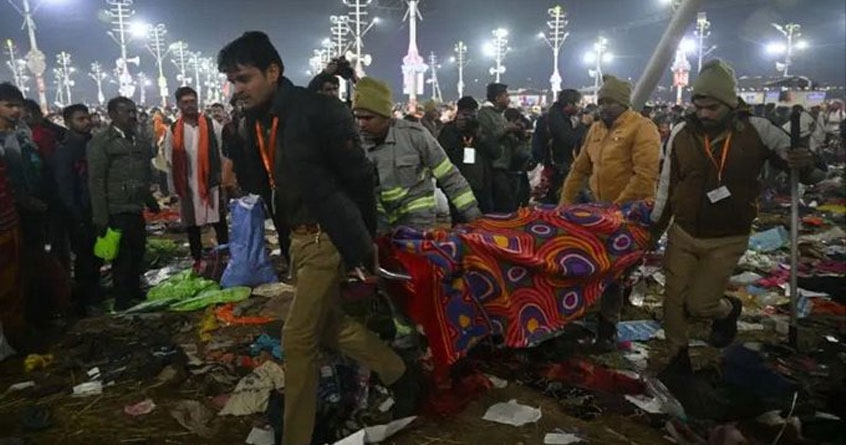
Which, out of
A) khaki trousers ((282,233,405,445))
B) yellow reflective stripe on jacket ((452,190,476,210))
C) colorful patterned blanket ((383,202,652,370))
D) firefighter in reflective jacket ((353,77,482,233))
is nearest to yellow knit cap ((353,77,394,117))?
firefighter in reflective jacket ((353,77,482,233))

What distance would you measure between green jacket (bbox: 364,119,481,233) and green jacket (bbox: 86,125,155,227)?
275 cm

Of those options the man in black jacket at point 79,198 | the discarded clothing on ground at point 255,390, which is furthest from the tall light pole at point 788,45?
the discarded clothing on ground at point 255,390

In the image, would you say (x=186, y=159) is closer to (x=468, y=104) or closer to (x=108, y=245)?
(x=108, y=245)

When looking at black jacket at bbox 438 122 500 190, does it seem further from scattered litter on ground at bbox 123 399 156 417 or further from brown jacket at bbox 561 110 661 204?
scattered litter on ground at bbox 123 399 156 417

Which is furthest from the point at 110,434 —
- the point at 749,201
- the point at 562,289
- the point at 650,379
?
the point at 749,201

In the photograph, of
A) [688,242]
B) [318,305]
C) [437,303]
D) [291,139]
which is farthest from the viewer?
[688,242]

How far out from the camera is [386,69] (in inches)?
4072

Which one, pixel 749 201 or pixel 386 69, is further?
pixel 386 69

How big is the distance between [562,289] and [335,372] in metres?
1.63

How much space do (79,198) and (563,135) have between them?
5.87 m

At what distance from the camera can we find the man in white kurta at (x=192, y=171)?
6.88 m

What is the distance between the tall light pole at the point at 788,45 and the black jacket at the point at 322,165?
54746 mm

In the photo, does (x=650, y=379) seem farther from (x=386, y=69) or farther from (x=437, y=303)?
(x=386, y=69)

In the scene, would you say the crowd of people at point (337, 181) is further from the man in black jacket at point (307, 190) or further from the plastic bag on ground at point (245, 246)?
the plastic bag on ground at point (245, 246)
